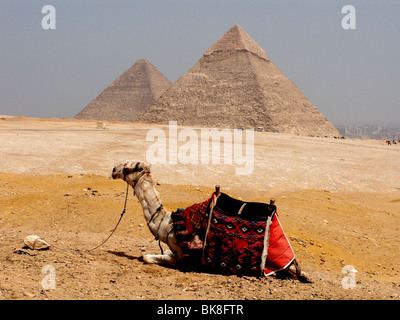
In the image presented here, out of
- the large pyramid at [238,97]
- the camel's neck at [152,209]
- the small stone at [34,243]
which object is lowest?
the small stone at [34,243]

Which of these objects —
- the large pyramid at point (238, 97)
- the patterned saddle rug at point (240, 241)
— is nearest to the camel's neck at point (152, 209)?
the patterned saddle rug at point (240, 241)

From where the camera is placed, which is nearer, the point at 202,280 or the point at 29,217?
the point at 202,280

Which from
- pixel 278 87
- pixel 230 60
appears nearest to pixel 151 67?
pixel 230 60

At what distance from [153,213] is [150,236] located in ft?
5.48

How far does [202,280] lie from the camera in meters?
4.14

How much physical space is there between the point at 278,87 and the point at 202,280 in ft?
442

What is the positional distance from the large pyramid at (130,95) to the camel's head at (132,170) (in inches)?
5934

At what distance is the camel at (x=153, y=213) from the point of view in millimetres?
4609

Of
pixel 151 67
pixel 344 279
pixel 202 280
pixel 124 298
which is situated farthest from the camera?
pixel 151 67

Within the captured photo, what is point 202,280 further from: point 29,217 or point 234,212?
point 29,217

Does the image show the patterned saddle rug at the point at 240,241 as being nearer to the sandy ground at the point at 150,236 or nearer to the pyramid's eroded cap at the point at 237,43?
the sandy ground at the point at 150,236

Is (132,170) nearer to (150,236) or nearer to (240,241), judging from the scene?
(240,241)

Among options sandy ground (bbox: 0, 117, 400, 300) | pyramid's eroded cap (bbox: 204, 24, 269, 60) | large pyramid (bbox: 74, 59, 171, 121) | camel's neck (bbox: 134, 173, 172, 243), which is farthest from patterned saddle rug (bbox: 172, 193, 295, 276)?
large pyramid (bbox: 74, 59, 171, 121)

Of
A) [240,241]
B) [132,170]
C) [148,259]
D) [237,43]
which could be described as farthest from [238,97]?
[240,241]
